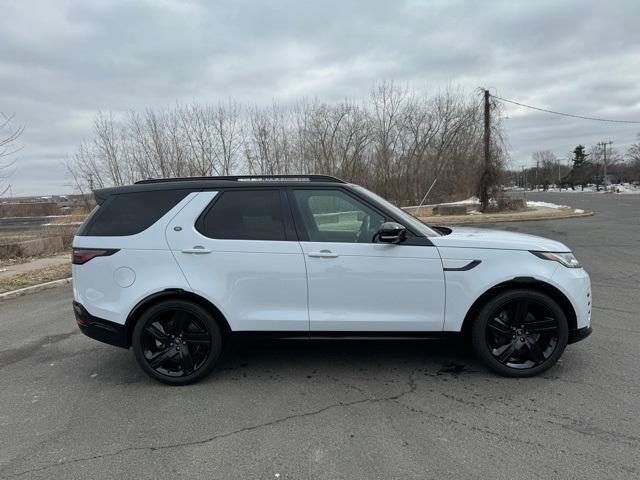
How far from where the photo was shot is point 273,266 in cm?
372

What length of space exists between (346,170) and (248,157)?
9219 millimetres

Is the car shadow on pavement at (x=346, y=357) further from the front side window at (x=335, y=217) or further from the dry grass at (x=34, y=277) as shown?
the dry grass at (x=34, y=277)

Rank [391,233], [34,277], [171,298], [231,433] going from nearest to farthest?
1. [231,433]
2. [391,233]
3. [171,298]
4. [34,277]

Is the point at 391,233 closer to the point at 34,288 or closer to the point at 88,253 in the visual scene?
the point at 88,253

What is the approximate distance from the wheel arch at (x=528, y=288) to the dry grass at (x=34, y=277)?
336 inches

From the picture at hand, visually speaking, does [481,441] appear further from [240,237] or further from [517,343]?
[240,237]

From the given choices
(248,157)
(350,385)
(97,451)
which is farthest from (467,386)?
(248,157)

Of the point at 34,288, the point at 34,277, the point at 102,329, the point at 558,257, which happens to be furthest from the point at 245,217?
the point at 34,277

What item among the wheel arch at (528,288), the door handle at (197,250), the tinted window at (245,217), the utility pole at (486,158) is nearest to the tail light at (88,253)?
the door handle at (197,250)

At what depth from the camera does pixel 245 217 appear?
3869 mm

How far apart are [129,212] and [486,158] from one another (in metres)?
26.4

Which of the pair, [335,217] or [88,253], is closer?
[88,253]

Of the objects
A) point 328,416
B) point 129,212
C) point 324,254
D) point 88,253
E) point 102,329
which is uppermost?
point 129,212

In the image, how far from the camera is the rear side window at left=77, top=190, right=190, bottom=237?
12.7 ft
